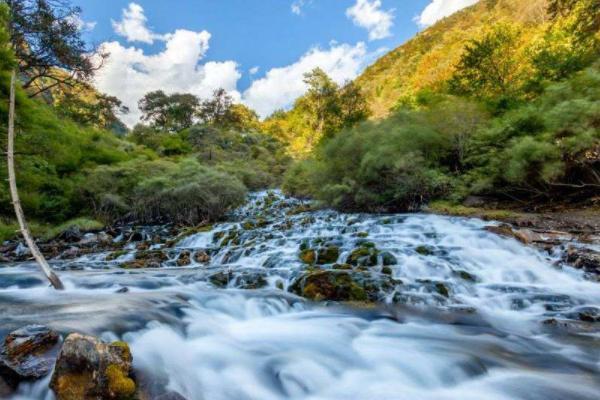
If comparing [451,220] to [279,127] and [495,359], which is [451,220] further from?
[279,127]

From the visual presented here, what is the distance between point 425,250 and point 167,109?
134 feet

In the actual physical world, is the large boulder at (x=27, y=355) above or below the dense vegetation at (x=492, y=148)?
below

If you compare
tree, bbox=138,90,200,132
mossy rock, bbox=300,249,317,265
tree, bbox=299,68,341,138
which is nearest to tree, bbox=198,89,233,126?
tree, bbox=138,90,200,132

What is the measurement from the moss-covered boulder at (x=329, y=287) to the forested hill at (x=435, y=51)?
36341mm

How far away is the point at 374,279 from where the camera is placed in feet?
18.7

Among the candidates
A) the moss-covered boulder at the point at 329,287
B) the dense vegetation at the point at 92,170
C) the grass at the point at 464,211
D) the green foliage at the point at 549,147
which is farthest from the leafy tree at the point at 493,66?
the moss-covered boulder at the point at 329,287

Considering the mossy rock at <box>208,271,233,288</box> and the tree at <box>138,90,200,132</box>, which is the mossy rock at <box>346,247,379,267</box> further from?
the tree at <box>138,90,200,132</box>

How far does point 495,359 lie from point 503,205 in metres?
10.1

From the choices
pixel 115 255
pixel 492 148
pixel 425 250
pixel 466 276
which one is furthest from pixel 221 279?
pixel 492 148

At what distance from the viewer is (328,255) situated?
25.2 ft

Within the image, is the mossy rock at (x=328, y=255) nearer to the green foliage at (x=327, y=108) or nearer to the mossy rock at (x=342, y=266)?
the mossy rock at (x=342, y=266)

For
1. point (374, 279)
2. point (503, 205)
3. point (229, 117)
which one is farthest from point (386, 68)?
point (374, 279)

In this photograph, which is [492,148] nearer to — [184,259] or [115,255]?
[184,259]

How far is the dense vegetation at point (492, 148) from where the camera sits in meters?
10.0
